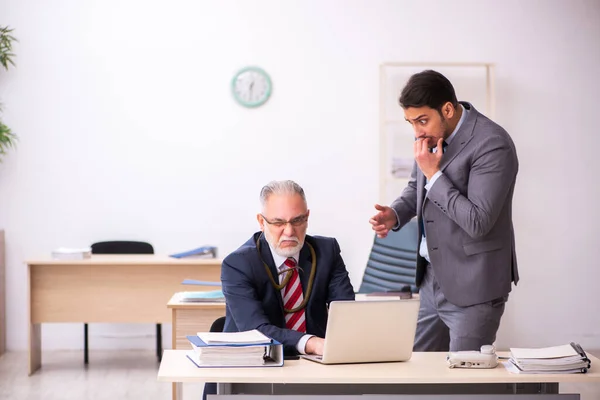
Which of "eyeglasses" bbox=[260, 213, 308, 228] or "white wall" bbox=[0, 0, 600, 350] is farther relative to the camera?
"white wall" bbox=[0, 0, 600, 350]

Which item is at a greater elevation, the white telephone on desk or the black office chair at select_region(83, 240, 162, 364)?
the black office chair at select_region(83, 240, 162, 364)

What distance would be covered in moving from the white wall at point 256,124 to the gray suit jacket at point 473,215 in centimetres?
328

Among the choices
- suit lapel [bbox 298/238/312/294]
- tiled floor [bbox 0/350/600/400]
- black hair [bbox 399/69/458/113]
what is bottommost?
tiled floor [bbox 0/350/600/400]

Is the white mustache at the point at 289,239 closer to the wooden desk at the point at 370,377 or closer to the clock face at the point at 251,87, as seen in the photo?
the wooden desk at the point at 370,377

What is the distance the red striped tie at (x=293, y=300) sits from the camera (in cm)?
281

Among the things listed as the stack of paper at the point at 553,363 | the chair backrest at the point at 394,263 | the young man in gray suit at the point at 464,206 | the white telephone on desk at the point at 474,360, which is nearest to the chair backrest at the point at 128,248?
the chair backrest at the point at 394,263

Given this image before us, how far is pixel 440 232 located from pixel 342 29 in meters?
3.50

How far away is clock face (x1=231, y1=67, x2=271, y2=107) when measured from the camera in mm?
6191

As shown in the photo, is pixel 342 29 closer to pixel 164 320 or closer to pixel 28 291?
pixel 164 320

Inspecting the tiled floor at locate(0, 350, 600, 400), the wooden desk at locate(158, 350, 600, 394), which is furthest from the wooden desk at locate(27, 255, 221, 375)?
the wooden desk at locate(158, 350, 600, 394)

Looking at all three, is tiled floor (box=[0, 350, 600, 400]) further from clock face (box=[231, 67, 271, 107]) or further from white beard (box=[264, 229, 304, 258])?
clock face (box=[231, 67, 271, 107])

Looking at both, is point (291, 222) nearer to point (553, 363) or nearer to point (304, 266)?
Result: point (304, 266)

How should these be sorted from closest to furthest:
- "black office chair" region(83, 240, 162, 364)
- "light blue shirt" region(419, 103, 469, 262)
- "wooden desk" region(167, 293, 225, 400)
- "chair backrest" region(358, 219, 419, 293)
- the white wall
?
"light blue shirt" region(419, 103, 469, 262)
"wooden desk" region(167, 293, 225, 400)
"chair backrest" region(358, 219, 419, 293)
"black office chair" region(83, 240, 162, 364)
the white wall

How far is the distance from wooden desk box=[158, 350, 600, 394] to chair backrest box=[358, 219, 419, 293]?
8.90 ft
